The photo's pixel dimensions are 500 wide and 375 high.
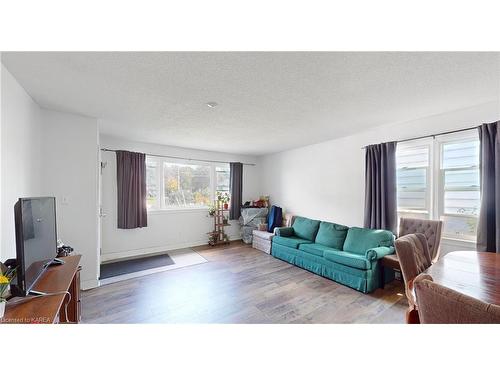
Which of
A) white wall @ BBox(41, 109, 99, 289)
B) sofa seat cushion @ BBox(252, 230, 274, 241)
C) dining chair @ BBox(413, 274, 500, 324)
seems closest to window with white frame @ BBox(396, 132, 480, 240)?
sofa seat cushion @ BBox(252, 230, 274, 241)

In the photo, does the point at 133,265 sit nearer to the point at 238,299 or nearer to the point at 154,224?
the point at 154,224

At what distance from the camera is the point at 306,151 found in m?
4.48

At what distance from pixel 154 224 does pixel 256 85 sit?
3.71 m

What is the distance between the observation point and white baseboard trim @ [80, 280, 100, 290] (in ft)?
8.55

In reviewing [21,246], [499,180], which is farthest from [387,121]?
[21,246]

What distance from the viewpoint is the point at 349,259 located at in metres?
2.72

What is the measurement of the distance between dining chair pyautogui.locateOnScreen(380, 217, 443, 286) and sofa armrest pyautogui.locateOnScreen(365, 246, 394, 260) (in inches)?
2.3

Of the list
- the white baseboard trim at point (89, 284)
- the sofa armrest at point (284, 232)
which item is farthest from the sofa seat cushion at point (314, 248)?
the white baseboard trim at point (89, 284)

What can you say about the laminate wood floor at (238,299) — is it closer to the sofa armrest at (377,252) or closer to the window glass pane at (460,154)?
the sofa armrest at (377,252)

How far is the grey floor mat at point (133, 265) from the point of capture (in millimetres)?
3184

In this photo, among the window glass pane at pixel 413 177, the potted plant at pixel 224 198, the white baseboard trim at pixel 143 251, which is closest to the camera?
the window glass pane at pixel 413 177

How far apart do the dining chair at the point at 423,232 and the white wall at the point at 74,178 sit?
395 centimetres

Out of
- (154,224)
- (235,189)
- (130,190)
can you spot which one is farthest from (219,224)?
(130,190)

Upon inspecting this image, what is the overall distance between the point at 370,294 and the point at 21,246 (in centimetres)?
331
